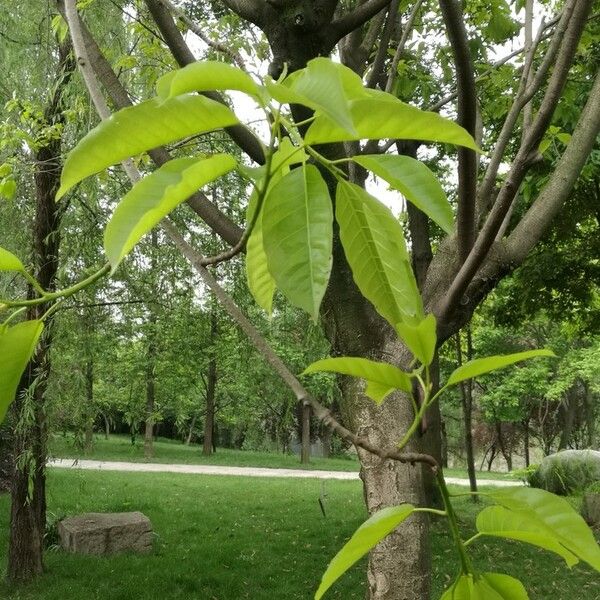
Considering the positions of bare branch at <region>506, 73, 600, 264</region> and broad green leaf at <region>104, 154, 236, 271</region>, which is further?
bare branch at <region>506, 73, 600, 264</region>

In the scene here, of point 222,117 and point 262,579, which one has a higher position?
point 222,117

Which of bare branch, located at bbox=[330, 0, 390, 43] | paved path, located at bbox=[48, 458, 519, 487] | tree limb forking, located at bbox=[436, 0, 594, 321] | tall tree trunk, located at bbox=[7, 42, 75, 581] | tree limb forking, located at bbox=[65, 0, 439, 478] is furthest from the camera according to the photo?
paved path, located at bbox=[48, 458, 519, 487]

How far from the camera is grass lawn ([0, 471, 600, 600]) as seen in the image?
6555 mm

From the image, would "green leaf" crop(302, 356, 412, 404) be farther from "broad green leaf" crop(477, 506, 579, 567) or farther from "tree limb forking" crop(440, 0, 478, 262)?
"tree limb forking" crop(440, 0, 478, 262)

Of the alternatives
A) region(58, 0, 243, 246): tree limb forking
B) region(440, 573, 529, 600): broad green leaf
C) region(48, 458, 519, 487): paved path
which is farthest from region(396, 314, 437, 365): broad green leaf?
region(48, 458, 519, 487): paved path

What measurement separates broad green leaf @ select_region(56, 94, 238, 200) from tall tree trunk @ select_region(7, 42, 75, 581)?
4747mm

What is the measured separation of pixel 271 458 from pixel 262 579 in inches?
705

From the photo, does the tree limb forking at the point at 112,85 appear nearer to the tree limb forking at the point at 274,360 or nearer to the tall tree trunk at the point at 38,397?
the tree limb forking at the point at 274,360

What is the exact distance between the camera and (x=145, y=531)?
791cm

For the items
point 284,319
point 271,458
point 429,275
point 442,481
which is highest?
point 284,319

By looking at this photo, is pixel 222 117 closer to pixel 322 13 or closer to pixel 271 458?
pixel 322 13

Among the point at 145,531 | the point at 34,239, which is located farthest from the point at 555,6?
the point at 145,531

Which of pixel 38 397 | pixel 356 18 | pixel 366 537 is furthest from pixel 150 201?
pixel 38 397

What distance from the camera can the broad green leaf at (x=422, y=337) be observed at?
1.52 feet
